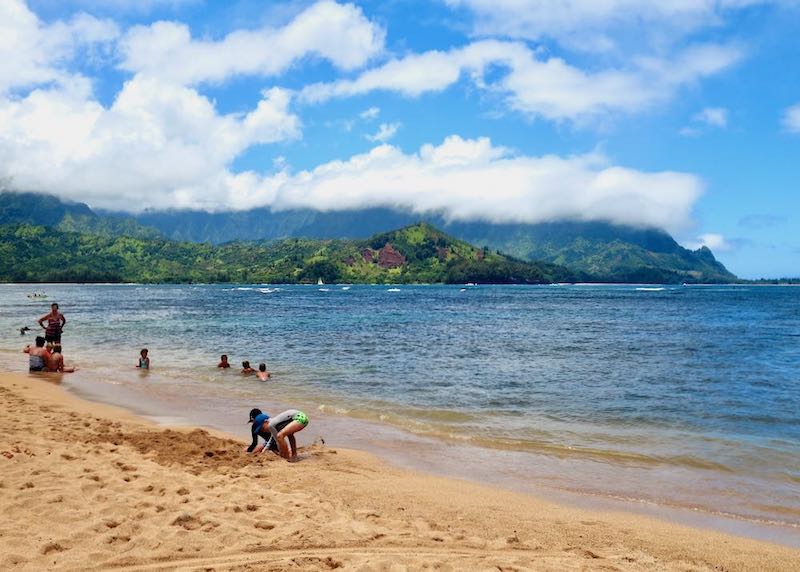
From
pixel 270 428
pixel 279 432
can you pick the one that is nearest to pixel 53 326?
pixel 270 428

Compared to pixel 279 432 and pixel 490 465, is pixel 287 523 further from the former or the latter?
pixel 490 465

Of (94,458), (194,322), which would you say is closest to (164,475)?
(94,458)

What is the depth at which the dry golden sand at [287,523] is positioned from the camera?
7.61m

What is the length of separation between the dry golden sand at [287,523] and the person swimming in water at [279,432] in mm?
939

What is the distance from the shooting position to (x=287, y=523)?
29.1ft

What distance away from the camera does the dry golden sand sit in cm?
761

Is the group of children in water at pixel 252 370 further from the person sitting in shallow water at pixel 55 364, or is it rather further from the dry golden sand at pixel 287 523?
the dry golden sand at pixel 287 523

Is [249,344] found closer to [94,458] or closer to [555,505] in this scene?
[94,458]

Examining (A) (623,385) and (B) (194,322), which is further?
(B) (194,322)

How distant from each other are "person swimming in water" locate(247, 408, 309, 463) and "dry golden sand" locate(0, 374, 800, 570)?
0.94 metres

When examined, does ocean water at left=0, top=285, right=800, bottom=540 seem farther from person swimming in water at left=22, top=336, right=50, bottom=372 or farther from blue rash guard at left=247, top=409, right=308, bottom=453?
blue rash guard at left=247, top=409, right=308, bottom=453

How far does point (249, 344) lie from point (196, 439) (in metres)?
28.6

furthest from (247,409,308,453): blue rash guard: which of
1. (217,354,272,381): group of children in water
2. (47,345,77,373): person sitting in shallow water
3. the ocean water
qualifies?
(47,345,77,373): person sitting in shallow water

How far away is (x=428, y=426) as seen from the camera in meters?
18.0
